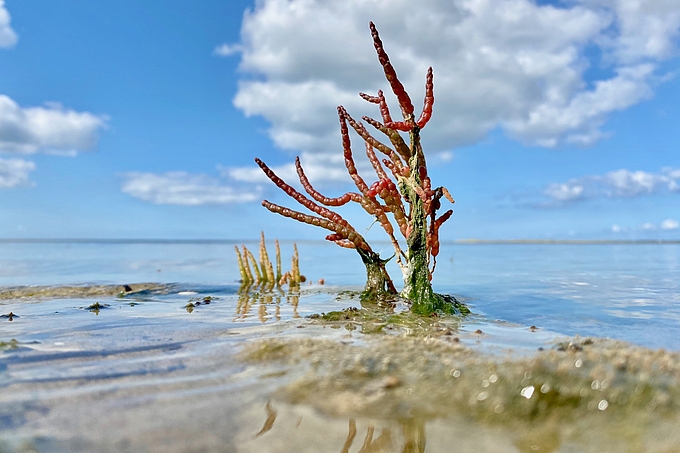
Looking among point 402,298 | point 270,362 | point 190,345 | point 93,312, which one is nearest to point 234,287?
point 93,312

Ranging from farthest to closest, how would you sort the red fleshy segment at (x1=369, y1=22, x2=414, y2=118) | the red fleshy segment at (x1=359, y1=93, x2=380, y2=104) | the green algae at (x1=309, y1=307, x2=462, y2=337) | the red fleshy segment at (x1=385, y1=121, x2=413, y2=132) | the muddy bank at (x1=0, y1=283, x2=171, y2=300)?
1. the muddy bank at (x1=0, y1=283, x2=171, y2=300)
2. the red fleshy segment at (x1=359, y1=93, x2=380, y2=104)
3. the red fleshy segment at (x1=385, y1=121, x2=413, y2=132)
4. the red fleshy segment at (x1=369, y1=22, x2=414, y2=118)
5. the green algae at (x1=309, y1=307, x2=462, y2=337)

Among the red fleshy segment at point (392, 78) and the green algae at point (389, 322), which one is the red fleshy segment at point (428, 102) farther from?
the green algae at point (389, 322)

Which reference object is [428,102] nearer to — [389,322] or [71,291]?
[389,322]

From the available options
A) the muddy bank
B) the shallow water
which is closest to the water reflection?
the shallow water

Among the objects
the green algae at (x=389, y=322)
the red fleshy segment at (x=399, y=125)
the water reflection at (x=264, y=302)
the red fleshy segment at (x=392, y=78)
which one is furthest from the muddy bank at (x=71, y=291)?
the red fleshy segment at (x=392, y=78)

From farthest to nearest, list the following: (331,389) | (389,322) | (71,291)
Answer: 1. (71,291)
2. (389,322)
3. (331,389)

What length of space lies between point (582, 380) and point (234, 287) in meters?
9.44

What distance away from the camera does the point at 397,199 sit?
6.20 metres

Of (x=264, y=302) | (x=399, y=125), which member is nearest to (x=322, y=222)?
(x=399, y=125)

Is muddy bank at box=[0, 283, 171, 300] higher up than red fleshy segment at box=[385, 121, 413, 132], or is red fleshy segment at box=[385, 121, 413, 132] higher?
red fleshy segment at box=[385, 121, 413, 132]

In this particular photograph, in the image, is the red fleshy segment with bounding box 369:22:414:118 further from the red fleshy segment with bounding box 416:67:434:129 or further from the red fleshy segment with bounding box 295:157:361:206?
the red fleshy segment with bounding box 295:157:361:206

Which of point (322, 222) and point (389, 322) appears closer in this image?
point (389, 322)

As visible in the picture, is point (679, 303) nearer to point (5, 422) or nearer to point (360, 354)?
point (360, 354)

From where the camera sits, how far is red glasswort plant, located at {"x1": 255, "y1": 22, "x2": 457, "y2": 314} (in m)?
5.48
